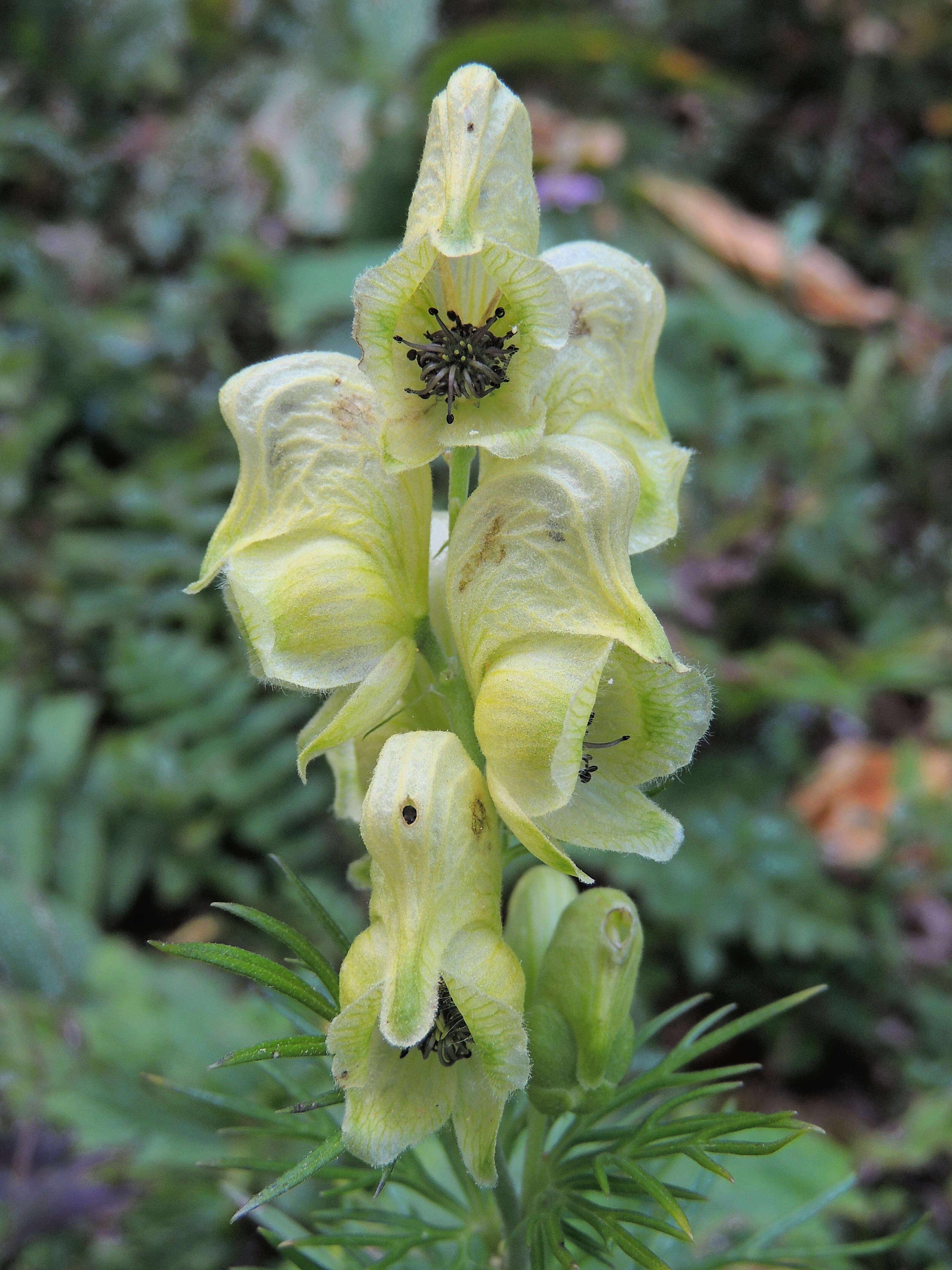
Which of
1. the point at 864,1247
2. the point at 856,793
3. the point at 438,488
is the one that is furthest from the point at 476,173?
the point at 856,793

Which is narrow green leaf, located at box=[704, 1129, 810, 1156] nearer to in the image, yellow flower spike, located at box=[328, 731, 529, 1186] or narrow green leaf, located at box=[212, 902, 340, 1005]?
yellow flower spike, located at box=[328, 731, 529, 1186]

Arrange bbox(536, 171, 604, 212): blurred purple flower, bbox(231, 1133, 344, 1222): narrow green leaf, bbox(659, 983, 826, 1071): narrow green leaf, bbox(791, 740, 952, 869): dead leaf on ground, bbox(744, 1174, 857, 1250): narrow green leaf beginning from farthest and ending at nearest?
bbox(536, 171, 604, 212): blurred purple flower → bbox(791, 740, 952, 869): dead leaf on ground → bbox(744, 1174, 857, 1250): narrow green leaf → bbox(659, 983, 826, 1071): narrow green leaf → bbox(231, 1133, 344, 1222): narrow green leaf

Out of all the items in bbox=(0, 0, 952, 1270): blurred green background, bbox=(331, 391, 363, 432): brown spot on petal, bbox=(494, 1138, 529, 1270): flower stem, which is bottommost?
bbox=(0, 0, 952, 1270): blurred green background

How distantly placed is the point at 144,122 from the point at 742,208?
2803mm

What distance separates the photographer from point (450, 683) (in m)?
0.83

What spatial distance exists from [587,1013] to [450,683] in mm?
272

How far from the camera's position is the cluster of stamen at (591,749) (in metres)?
0.80

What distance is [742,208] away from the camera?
4.97 meters

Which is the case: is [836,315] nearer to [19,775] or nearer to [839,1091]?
[839,1091]

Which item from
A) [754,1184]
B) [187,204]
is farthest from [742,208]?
[754,1184]

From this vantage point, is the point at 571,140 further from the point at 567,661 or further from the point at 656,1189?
the point at 656,1189

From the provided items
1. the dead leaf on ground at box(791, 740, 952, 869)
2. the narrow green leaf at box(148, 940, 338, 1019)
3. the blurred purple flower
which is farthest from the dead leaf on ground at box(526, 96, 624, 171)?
the narrow green leaf at box(148, 940, 338, 1019)

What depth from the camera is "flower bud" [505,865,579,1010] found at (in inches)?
35.9

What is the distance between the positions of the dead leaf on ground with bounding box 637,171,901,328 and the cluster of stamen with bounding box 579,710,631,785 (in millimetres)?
3650
